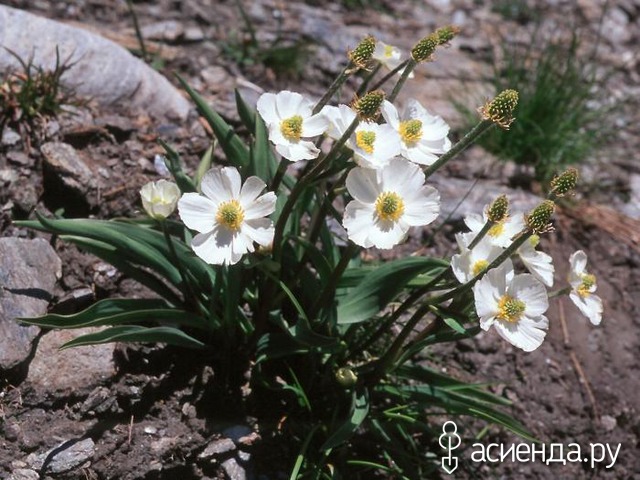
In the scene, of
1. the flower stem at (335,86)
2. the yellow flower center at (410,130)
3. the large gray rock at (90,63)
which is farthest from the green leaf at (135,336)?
the large gray rock at (90,63)

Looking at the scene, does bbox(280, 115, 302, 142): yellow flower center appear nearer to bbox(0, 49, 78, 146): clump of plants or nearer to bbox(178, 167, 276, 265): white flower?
bbox(178, 167, 276, 265): white flower

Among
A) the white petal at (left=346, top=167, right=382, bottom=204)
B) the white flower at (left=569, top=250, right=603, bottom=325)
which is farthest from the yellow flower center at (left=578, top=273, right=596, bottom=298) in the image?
the white petal at (left=346, top=167, right=382, bottom=204)

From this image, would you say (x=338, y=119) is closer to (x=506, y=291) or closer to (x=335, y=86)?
(x=335, y=86)

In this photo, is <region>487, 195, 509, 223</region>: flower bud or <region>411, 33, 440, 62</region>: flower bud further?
<region>411, 33, 440, 62</region>: flower bud

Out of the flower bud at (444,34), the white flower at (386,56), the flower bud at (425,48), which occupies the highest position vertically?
the white flower at (386,56)

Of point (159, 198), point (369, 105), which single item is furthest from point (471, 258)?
point (159, 198)

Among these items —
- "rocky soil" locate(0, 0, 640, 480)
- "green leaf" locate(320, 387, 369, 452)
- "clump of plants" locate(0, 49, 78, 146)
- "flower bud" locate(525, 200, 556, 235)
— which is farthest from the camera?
"clump of plants" locate(0, 49, 78, 146)

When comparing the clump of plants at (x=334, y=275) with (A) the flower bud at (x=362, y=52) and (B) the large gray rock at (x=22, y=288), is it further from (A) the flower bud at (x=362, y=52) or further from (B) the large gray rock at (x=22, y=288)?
(B) the large gray rock at (x=22, y=288)
